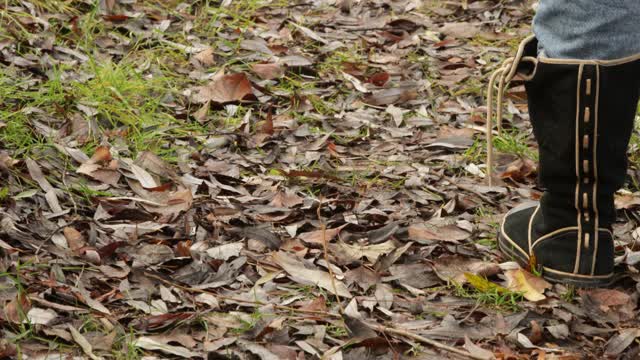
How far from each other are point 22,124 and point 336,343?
1.28 metres

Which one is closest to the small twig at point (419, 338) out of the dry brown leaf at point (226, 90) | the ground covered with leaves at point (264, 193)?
the ground covered with leaves at point (264, 193)

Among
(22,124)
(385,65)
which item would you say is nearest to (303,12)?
(385,65)

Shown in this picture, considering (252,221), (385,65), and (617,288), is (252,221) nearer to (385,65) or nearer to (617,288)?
(617,288)

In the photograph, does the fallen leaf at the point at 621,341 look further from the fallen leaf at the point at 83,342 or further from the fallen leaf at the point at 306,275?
the fallen leaf at the point at 83,342

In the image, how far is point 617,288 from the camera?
2.39 metres

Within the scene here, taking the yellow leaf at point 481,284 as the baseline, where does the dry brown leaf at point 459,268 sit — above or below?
below

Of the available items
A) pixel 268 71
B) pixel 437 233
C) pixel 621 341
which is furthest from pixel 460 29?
pixel 621 341

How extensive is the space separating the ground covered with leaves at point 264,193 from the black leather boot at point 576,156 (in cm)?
7

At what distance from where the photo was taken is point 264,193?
2826 millimetres

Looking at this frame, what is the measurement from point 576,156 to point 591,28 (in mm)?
290

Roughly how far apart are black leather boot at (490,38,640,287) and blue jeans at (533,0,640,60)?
2 centimetres

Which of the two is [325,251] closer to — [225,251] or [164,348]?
[225,251]

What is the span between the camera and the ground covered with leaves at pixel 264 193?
7.01 feet

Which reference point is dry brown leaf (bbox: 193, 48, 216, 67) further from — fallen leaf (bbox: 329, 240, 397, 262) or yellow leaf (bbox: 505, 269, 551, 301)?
yellow leaf (bbox: 505, 269, 551, 301)
